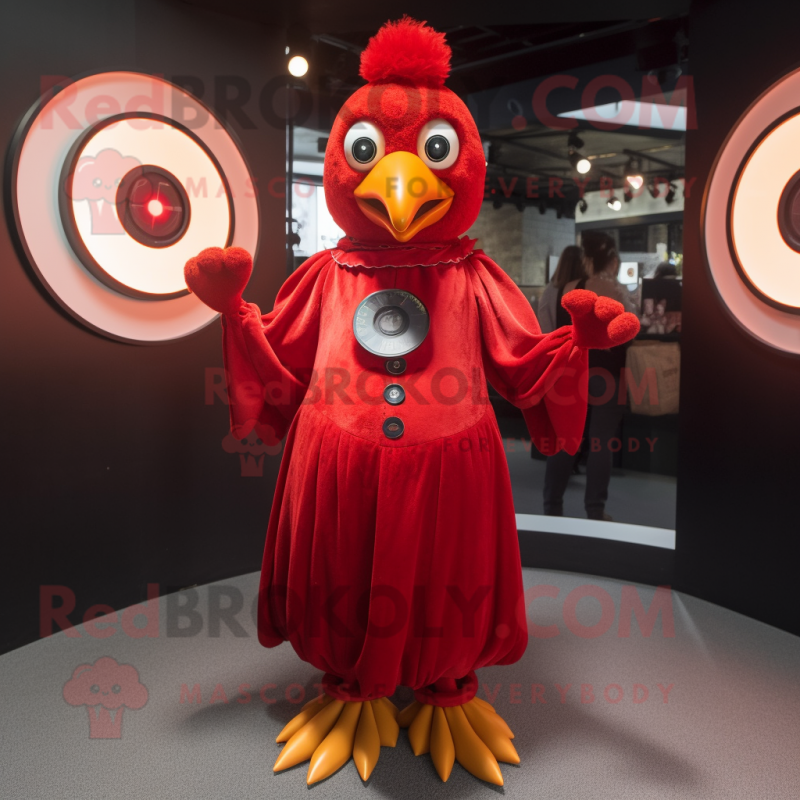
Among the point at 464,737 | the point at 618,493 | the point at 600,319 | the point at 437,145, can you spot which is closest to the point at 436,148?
the point at 437,145

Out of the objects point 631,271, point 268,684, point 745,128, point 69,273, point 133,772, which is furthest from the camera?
point 631,271

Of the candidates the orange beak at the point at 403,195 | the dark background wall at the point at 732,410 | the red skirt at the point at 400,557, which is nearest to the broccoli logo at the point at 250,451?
the red skirt at the point at 400,557

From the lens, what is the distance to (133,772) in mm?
1438

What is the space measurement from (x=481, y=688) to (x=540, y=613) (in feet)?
1.76

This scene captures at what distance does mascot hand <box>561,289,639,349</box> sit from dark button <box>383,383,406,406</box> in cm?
37

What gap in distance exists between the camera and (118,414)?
2137 millimetres

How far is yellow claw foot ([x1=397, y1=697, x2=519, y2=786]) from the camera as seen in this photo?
4.71 ft

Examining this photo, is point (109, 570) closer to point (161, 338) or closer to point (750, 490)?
point (161, 338)

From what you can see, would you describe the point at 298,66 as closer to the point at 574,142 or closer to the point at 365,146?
the point at 574,142

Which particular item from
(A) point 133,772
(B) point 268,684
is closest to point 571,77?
(B) point 268,684

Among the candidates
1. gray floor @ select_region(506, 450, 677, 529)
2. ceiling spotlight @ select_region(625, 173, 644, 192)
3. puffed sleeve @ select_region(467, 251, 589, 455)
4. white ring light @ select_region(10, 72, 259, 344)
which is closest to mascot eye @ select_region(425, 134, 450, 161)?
puffed sleeve @ select_region(467, 251, 589, 455)

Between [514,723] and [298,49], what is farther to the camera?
[298,49]

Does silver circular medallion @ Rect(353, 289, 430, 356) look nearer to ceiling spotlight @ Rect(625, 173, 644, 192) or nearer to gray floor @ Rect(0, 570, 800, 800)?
gray floor @ Rect(0, 570, 800, 800)

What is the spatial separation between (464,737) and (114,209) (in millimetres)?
1778
